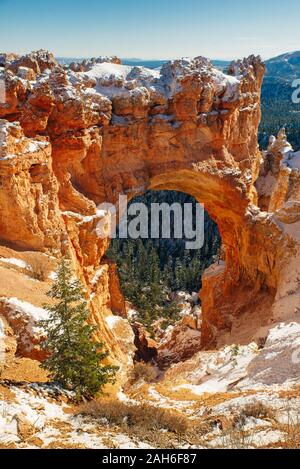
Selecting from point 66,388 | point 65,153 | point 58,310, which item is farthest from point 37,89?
point 66,388

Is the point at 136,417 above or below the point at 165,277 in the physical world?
above

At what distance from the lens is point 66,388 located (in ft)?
46.0

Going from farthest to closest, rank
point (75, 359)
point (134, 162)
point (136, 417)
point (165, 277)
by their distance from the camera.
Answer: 1. point (165, 277)
2. point (134, 162)
3. point (75, 359)
4. point (136, 417)

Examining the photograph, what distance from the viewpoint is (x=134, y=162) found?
111ft

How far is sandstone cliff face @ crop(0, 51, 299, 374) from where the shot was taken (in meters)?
25.8

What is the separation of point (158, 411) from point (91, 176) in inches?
866

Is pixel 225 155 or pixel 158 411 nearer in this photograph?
pixel 158 411

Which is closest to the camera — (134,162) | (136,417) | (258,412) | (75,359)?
(258,412)

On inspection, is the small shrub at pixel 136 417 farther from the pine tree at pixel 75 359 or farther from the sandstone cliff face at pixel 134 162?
the sandstone cliff face at pixel 134 162

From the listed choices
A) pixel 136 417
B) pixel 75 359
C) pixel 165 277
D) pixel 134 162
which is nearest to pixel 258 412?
pixel 136 417

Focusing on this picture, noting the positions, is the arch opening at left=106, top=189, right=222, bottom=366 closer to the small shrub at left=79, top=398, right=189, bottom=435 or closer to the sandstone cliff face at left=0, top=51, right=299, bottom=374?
the sandstone cliff face at left=0, top=51, right=299, bottom=374

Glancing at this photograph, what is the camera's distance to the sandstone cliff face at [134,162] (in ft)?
84.6

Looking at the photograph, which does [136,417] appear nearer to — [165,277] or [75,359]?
[75,359]
